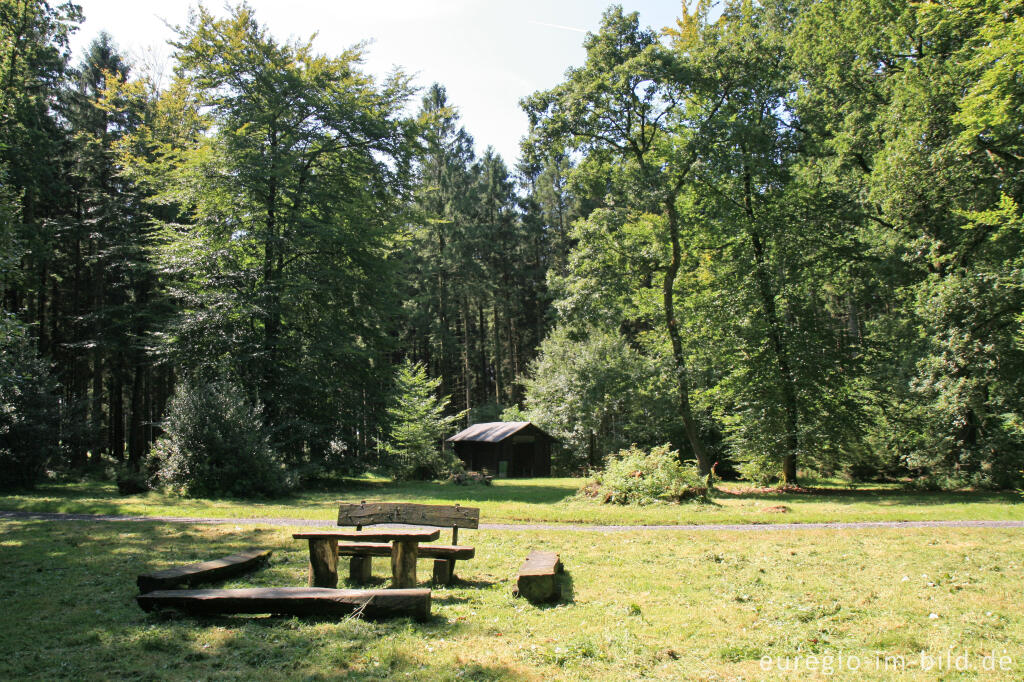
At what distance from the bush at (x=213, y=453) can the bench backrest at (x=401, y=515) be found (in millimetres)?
11688

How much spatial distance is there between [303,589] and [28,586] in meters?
3.55

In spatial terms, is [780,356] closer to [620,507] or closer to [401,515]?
[620,507]

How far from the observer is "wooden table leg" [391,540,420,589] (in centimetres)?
625

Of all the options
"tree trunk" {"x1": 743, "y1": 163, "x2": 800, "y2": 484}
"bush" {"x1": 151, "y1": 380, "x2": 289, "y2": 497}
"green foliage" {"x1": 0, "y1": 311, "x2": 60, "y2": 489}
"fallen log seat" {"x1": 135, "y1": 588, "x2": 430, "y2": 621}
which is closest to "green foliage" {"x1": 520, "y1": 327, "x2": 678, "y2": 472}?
"tree trunk" {"x1": 743, "y1": 163, "x2": 800, "y2": 484}

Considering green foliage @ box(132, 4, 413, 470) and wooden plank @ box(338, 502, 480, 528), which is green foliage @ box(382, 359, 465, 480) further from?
wooden plank @ box(338, 502, 480, 528)

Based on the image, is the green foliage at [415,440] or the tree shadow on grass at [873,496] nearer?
the tree shadow on grass at [873,496]

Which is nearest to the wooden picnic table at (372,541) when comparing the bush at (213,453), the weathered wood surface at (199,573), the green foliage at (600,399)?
the weathered wood surface at (199,573)

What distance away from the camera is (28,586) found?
6480mm

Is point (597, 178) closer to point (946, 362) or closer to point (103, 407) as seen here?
point (946, 362)

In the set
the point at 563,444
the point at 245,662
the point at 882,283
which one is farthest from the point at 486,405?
the point at 245,662

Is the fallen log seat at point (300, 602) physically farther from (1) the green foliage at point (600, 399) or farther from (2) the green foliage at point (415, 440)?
(1) the green foliage at point (600, 399)

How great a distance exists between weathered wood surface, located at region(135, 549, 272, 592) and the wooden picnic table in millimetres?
870

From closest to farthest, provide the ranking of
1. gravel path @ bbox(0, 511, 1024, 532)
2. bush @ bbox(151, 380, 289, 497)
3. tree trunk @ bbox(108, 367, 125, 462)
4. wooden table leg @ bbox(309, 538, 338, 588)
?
wooden table leg @ bbox(309, 538, 338, 588)
gravel path @ bbox(0, 511, 1024, 532)
bush @ bbox(151, 380, 289, 497)
tree trunk @ bbox(108, 367, 125, 462)

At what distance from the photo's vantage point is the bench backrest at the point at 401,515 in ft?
22.0
